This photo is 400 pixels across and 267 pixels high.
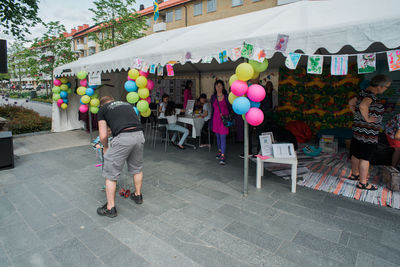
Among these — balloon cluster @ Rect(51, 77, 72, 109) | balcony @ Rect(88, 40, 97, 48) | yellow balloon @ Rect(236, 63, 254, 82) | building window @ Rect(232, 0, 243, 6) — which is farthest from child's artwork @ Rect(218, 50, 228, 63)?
balcony @ Rect(88, 40, 97, 48)

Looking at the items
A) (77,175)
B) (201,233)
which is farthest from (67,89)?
(201,233)

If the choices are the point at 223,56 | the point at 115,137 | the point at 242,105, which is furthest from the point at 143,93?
the point at 242,105

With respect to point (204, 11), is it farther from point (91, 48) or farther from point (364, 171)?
point (91, 48)

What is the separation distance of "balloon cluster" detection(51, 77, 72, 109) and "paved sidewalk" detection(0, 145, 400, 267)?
15.7ft

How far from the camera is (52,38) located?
12.2 m

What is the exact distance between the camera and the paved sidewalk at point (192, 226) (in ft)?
7.20

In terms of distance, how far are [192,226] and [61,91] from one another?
25.4 ft

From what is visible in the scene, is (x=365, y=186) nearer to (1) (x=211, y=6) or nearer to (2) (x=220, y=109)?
(2) (x=220, y=109)

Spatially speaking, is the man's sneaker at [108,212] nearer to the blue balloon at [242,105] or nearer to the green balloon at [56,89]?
the blue balloon at [242,105]

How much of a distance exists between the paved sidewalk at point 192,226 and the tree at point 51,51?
10.4m

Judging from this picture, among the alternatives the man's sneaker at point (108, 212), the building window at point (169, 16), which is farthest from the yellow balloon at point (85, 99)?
the building window at point (169, 16)

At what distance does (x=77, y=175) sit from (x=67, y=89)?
5.24 m

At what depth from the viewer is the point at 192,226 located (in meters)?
2.71

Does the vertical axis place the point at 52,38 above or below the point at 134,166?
above
